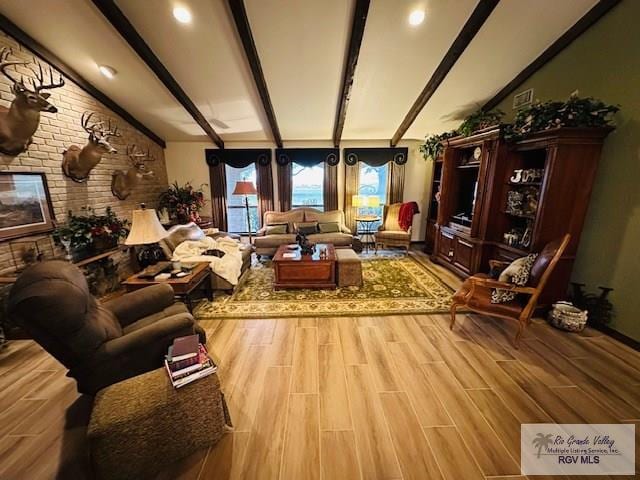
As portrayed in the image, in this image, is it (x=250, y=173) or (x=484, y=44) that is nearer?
(x=484, y=44)

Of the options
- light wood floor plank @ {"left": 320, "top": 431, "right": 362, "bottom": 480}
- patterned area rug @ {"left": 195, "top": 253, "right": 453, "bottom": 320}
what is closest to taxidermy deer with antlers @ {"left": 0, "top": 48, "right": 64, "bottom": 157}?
patterned area rug @ {"left": 195, "top": 253, "right": 453, "bottom": 320}

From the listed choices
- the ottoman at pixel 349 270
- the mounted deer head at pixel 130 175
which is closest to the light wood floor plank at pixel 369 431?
the ottoman at pixel 349 270

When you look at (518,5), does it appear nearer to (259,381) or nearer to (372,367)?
(372,367)

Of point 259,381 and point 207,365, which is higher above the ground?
point 207,365

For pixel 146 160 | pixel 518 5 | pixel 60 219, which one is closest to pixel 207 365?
pixel 60 219

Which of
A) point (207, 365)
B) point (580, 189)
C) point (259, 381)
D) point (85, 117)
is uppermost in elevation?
point (85, 117)

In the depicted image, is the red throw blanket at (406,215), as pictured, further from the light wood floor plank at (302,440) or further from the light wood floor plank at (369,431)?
the light wood floor plank at (302,440)

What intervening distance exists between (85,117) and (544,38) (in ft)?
19.9

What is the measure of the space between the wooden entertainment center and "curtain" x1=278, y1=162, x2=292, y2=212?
10.5 ft

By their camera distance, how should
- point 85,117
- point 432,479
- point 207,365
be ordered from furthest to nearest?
point 85,117
point 207,365
point 432,479

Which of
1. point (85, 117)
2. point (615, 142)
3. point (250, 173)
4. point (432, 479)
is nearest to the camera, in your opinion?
point (432, 479)

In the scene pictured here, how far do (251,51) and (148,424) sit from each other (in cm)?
363

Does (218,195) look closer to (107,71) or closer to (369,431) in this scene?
(107,71)

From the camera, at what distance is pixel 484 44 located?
3.10m
